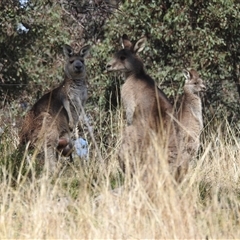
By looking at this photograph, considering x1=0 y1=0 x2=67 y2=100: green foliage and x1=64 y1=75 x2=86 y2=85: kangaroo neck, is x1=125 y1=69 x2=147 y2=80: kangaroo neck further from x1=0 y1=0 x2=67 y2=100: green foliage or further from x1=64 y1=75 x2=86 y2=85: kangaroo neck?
x1=0 y1=0 x2=67 y2=100: green foliage

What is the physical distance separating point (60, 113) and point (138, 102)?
1799 mm

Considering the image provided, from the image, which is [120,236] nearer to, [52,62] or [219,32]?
[219,32]

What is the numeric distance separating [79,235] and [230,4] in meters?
7.49

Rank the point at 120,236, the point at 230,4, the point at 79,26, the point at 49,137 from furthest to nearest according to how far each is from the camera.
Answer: the point at 79,26 < the point at 230,4 < the point at 49,137 < the point at 120,236

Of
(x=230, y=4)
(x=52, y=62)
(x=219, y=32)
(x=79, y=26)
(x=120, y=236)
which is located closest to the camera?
(x=120, y=236)

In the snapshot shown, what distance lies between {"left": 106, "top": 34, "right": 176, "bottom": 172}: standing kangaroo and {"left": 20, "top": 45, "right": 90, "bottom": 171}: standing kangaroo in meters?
0.79

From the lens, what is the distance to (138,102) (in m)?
8.26

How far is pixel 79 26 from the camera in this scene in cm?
1512

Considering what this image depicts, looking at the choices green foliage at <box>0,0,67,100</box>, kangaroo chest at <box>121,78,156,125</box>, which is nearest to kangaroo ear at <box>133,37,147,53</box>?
kangaroo chest at <box>121,78,156,125</box>

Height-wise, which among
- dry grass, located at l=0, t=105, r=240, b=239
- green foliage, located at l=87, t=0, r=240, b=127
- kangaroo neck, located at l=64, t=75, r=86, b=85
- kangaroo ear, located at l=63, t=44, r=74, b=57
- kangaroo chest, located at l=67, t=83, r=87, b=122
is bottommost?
dry grass, located at l=0, t=105, r=240, b=239

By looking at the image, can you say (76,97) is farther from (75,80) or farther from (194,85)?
(194,85)

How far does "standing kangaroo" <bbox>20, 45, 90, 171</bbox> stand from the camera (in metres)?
9.38

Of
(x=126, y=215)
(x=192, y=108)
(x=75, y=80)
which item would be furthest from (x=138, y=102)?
(x=126, y=215)

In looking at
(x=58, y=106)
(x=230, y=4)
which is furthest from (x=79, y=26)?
(x=58, y=106)
